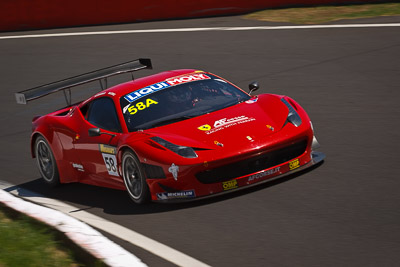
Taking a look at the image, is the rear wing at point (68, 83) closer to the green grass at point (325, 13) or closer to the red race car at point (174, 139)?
the red race car at point (174, 139)

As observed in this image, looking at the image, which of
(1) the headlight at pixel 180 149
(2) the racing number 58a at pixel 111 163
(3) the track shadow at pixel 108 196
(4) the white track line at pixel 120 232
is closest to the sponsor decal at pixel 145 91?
(2) the racing number 58a at pixel 111 163

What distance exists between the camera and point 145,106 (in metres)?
8.00

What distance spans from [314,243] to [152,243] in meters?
1.33

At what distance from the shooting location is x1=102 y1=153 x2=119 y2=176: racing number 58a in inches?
303

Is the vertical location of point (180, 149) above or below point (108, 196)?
above

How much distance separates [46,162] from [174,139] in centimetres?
258

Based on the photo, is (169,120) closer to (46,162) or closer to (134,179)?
(134,179)

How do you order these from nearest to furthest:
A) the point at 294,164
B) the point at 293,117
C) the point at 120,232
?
1. the point at 120,232
2. the point at 294,164
3. the point at 293,117

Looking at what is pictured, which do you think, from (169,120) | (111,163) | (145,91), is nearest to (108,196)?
(111,163)

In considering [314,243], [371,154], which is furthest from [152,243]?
[371,154]

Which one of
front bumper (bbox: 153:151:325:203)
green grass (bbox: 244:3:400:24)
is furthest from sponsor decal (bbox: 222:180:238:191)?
green grass (bbox: 244:3:400:24)

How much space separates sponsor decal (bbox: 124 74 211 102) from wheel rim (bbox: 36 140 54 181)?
1.49 meters

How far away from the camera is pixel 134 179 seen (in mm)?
7422

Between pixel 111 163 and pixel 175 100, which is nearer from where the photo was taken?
pixel 111 163
